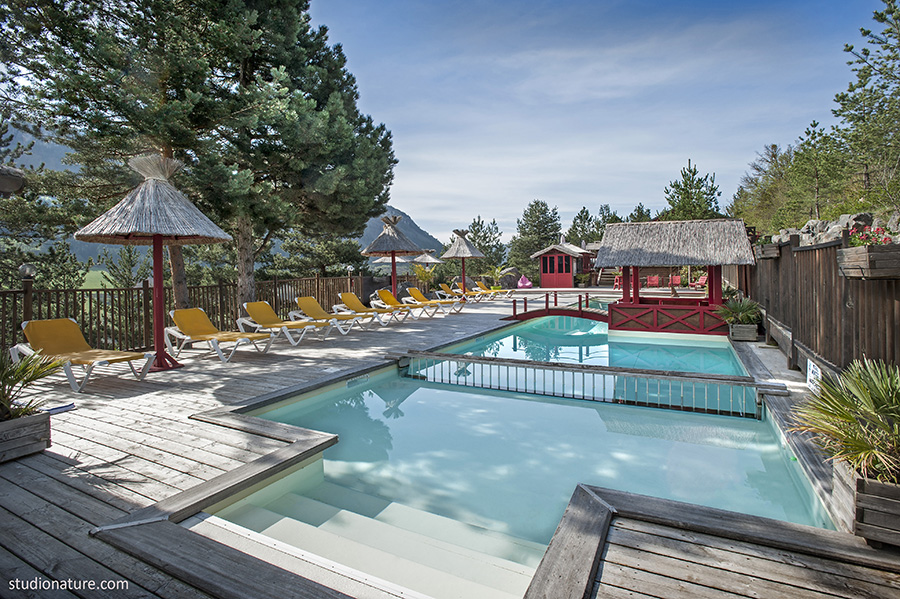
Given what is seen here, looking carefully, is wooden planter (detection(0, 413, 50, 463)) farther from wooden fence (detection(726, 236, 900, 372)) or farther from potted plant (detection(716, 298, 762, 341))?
potted plant (detection(716, 298, 762, 341))

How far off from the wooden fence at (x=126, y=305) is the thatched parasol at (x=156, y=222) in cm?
144

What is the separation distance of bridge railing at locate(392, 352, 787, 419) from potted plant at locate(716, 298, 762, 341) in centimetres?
319

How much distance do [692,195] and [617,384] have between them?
19393 mm

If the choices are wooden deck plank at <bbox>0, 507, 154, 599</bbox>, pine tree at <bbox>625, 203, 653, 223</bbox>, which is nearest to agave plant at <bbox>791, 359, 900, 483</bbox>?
wooden deck plank at <bbox>0, 507, 154, 599</bbox>

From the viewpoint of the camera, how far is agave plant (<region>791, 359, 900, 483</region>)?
2.25 metres

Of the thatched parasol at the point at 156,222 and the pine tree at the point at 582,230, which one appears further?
the pine tree at the point at 582,230

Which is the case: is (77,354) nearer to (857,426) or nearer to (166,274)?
(857,426)

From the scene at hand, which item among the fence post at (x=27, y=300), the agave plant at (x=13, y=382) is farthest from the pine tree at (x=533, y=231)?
the agave plant at (x=13, y=382)

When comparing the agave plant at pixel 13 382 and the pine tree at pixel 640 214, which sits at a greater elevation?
Result: the pine tree at pixel 640 214

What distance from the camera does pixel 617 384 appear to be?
6.98m

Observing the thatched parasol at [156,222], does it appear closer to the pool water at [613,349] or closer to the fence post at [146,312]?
the fence post at [146,312]

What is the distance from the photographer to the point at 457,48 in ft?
41.6

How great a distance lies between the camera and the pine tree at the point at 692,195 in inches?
875

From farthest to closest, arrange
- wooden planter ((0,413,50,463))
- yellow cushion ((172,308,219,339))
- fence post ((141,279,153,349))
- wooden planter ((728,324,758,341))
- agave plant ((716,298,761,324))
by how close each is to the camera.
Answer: agave plant ((716,298,761,324)) → wooden planter ((728,324,758,341)) → fence post ((141,279,153,349)) → yellow cushion ((172,308,219,339)) → wooden planter ((0,413,50,463))
